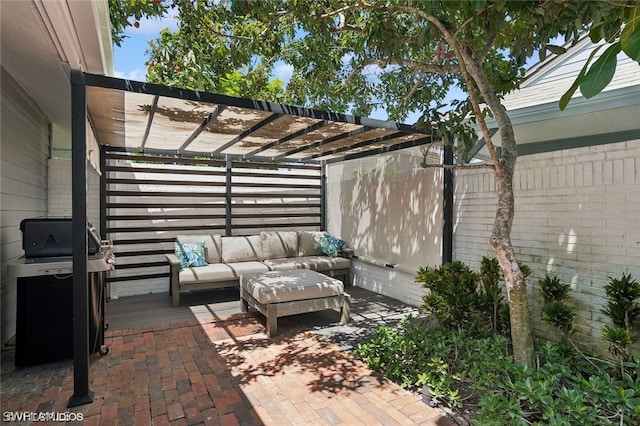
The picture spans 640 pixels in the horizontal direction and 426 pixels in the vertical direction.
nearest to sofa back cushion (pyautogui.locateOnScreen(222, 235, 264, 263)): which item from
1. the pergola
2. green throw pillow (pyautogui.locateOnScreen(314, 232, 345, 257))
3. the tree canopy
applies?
green throw pillow (pyautogui.locateOnScreen(314, 232, 345, 257))

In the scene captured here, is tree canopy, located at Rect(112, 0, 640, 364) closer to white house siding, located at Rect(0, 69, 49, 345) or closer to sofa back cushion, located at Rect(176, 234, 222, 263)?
white house siding, located at Rect(0, 69, 49, 345)

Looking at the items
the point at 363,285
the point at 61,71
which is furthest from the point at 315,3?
the point at 363,285

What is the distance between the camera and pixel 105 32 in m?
2.66

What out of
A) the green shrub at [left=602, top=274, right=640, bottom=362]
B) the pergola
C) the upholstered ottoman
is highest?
the pergola

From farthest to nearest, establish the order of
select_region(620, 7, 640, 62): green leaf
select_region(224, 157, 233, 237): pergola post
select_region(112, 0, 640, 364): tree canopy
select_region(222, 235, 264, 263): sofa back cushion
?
select_region(224, 157, 233, 237): pergola post < select_region(222, 235, 264, 263): sofa back cushion < select_region(112, 0, 640, 364): tree canopy < select_region(620, 7, 640, 62): green leaf

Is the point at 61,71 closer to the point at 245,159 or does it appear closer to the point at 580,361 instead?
the point at 245,159

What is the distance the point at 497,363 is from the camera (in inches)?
116

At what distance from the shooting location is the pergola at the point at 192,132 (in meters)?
2.86

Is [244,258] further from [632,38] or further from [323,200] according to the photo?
[632,38]

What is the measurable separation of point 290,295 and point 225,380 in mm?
1418

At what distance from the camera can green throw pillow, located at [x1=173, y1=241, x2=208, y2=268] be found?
19.1 ft

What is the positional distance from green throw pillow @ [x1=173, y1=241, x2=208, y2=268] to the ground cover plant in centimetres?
320

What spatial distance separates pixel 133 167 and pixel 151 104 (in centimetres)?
317

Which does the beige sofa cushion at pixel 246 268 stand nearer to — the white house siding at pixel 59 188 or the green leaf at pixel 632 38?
the white house siding at pixel 59 188
